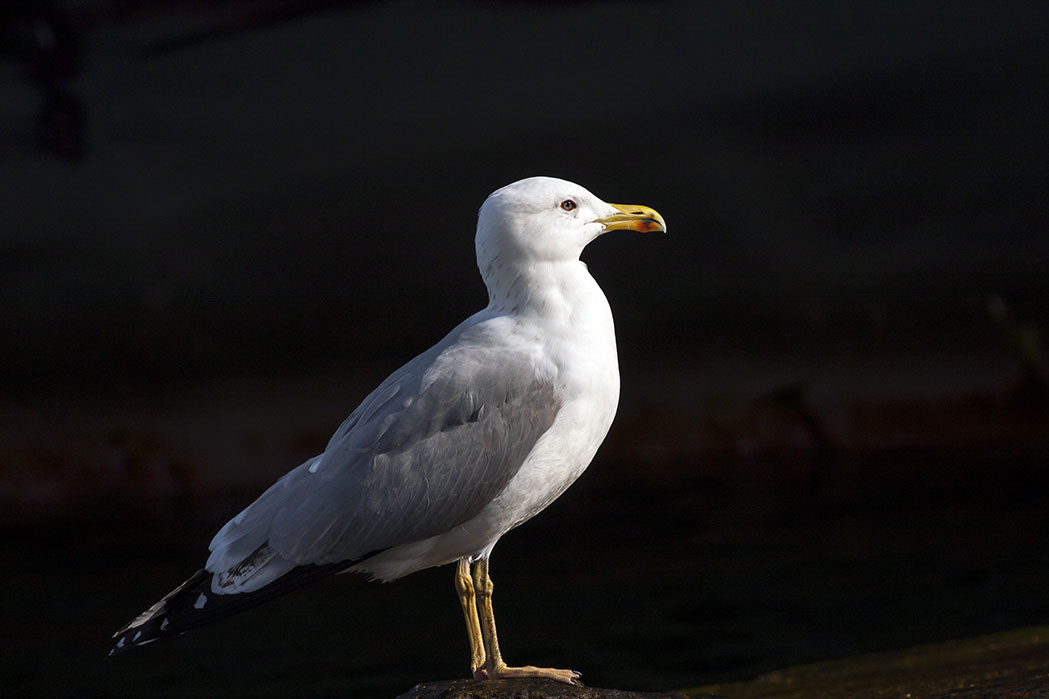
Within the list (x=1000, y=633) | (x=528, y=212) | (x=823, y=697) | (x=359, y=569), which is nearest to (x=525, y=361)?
(x=528, y=212)

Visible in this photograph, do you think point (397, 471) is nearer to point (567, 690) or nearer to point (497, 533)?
point (497, 533)

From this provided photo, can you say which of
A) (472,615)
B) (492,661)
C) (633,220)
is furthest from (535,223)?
(492,661)

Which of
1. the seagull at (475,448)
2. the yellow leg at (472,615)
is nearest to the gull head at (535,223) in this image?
the seagull at (475,448)

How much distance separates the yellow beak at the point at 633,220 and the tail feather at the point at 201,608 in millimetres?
1628

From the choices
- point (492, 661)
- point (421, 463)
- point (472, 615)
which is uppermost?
point (421, 463)

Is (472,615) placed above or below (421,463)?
below

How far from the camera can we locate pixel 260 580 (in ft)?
13.2

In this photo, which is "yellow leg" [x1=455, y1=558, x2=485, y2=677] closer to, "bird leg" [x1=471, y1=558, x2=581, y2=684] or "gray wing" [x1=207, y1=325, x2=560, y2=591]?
"bird leg" [x1=471, y1=558, x2=581, y2=684]

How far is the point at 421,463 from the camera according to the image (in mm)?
4039

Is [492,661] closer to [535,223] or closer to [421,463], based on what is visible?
[421,463]

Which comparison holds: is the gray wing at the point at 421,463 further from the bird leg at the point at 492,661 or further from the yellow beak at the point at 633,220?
the yellow beak at the point at 633,220

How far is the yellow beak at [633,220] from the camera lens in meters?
4.21

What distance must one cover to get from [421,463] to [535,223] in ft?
3.26

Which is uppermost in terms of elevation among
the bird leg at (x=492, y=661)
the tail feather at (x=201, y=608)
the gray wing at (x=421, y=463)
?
the gray wing at (x=421, y=463)
